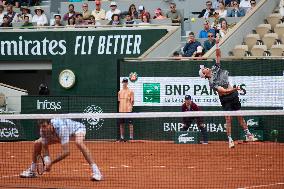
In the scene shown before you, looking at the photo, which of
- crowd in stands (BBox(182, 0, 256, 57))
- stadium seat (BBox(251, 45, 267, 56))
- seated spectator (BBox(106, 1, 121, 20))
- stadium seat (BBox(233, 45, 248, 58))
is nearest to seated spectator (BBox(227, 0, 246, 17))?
crowd in stands (BBox(182, 0, 256, 57))

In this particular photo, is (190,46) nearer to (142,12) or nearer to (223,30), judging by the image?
(223,30)

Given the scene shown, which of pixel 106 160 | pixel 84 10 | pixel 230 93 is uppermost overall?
pixel 84 10

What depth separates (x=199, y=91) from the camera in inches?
894

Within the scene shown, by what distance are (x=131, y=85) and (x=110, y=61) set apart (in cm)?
309

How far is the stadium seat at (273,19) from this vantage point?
25.7 meters

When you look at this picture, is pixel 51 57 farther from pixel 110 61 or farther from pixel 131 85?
pixel 131 85

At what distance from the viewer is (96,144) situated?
20156 millimetres

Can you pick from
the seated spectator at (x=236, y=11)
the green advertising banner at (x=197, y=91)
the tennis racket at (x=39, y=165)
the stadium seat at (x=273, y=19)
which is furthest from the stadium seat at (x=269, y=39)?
the tennis racket at (x=39, y=165)

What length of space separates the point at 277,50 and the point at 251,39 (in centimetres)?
144

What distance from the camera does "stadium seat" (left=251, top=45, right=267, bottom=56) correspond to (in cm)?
2411

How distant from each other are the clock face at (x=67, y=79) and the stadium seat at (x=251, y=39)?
6093mm

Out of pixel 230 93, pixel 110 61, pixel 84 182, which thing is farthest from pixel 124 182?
pixel 110 61

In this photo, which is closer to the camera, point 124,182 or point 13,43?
point 124,182

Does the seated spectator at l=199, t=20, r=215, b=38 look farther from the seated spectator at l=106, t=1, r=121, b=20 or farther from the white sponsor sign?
the seated spectator at l=106, t=1, r=121, b=20
